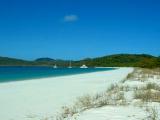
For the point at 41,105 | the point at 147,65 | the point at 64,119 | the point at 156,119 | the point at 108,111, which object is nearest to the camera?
the point at 156,119

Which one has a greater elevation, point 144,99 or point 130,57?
point 130,57

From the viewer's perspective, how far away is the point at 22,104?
12.1m

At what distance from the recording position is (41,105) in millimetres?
11852

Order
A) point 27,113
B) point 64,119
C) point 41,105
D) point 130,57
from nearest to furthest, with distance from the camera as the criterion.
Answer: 1. point 64,119
2. point 27,113
3. point 41,105
4. point 130,57

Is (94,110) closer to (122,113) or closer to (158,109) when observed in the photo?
(122,113)

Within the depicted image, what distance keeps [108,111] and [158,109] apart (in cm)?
141

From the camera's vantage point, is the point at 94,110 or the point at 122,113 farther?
the point at 94,110

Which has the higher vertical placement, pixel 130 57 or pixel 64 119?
pixel 130 57

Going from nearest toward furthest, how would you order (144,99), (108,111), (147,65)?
(108,111), (144,99), (147,65)

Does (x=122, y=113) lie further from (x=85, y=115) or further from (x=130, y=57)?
(x=130, y=57)

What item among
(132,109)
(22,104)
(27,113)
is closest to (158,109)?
(132,109)

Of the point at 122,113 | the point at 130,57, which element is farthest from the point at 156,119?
the point at 130,57

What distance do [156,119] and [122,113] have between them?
4.08 feet

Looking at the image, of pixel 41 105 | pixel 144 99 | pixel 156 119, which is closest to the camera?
pixel 156 119
